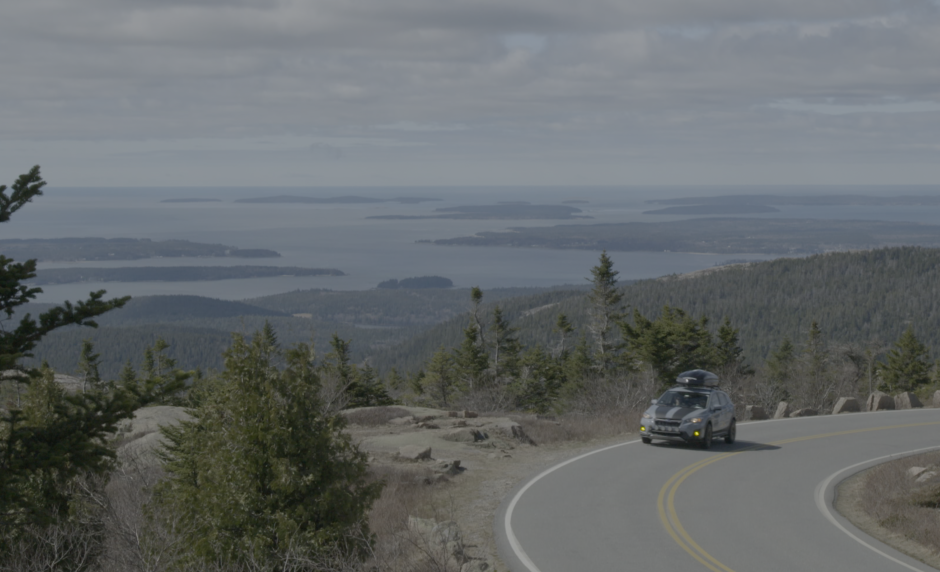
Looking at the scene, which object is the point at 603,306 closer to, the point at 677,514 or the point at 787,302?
the point at 677,514

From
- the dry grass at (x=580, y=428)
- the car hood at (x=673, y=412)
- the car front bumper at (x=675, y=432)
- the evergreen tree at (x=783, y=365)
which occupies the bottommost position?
the evergreen tree at (x=783, y=365)

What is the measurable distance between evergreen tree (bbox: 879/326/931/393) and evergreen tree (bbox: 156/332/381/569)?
2526 inches

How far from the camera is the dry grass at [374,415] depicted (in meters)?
28.3

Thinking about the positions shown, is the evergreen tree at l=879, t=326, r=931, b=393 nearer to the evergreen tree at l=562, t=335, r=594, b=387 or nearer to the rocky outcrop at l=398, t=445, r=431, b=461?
the evergreen tree at l=562, t=335, r=594, b=387

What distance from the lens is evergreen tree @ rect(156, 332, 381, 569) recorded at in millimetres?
10359

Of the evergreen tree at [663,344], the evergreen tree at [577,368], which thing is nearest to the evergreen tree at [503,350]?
the evergreen tree at [577,368]

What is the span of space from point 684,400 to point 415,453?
23.7ft

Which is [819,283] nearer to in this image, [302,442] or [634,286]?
[634,286]

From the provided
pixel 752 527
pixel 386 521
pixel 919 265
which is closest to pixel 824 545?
pixel 752 527

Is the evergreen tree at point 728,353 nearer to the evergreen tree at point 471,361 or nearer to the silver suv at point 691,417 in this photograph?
the evergreen tree at point 471,361

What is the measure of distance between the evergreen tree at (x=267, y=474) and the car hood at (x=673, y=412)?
12486 mm

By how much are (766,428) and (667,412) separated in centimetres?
589

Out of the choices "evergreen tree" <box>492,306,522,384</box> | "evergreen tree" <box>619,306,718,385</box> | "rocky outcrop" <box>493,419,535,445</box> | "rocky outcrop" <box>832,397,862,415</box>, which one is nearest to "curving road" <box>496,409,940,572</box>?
"rocky outcrop" <box>493,419,535,445</box>

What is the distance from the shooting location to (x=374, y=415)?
96.1ft
